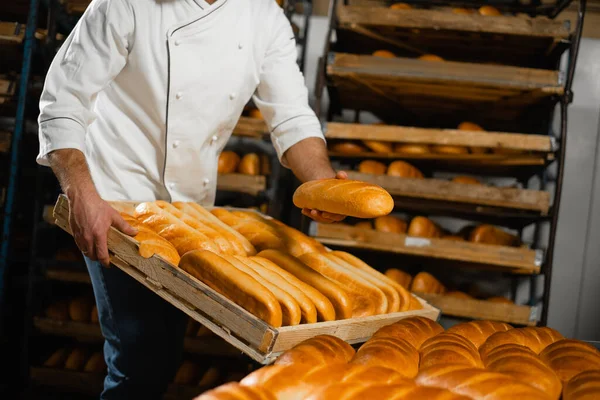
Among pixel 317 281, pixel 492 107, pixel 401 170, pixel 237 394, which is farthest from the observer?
pixel 492 107

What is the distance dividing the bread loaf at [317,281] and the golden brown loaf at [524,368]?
1.04ft

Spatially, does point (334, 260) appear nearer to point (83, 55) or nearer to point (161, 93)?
point (161, 93)

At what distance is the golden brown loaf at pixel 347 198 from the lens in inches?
48.1

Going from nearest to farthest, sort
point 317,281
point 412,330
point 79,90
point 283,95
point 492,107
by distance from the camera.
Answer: point 412,330, point 317,281, point 79,90, point 283,95, point 492,107

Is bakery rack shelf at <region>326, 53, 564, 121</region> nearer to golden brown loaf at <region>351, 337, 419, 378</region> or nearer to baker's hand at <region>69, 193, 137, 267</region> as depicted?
baker's hand at <region>69, 193, 137, 267</region>

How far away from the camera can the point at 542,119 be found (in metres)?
3.12

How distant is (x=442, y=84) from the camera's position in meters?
2.64

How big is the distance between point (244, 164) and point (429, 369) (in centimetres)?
208

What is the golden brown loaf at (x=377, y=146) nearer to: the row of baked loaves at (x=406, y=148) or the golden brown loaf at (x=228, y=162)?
the row of baked loaves at (x=406, y=148)

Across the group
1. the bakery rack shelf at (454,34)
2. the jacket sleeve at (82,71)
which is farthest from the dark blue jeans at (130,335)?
the bakery rack shelf at (454,34)

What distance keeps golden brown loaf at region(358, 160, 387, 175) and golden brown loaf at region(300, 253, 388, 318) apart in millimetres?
1332

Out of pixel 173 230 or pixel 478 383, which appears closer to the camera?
pixel 478 383

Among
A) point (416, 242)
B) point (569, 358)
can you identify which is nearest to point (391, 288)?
point (569, 358)

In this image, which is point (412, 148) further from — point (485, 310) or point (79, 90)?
point (79, 90)
